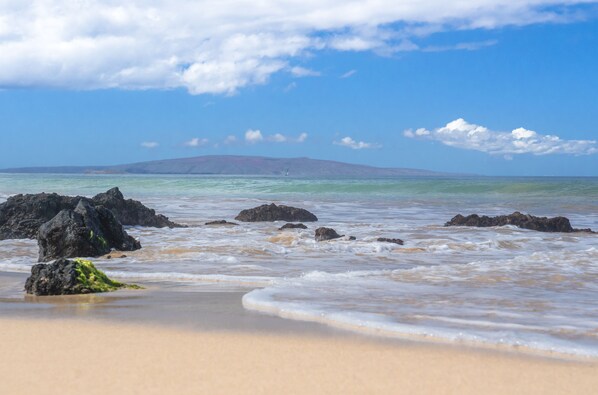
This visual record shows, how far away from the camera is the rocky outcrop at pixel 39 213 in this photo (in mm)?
12383

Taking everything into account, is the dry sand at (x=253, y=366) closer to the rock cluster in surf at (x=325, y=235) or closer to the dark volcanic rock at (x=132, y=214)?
the rock cluster in surf at (x=325, y=235)

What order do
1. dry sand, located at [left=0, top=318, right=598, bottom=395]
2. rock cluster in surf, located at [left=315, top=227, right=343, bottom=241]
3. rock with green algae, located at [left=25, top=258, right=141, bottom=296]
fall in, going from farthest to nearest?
rock cluster in surf, located at [left=315, top=227, right=343, bottom=241]
rock with green algae, located at [left=25, top=258, right=141, bottom=296]
dry sand, located at [left=0, top=318, right=598, bottom=395]

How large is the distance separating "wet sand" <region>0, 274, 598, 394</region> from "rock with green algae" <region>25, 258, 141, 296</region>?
1.01 m

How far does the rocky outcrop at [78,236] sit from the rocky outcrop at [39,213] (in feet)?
4.81

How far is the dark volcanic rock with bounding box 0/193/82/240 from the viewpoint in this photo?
12312mm

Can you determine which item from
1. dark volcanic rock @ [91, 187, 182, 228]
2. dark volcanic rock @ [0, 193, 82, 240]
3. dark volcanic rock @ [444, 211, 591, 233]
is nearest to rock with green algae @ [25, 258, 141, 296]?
dark volcanic rock @ [0, 193, 82, 240]

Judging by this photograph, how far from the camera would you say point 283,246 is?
1098cm

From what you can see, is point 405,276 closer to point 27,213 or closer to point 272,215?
point 27,213

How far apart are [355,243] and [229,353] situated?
23.7 ft

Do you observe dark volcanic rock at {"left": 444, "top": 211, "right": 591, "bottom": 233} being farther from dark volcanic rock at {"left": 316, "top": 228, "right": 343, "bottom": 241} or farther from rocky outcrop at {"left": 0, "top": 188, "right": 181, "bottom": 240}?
rocky outcrop at {"left": 0, "top": 188, "right": 181, "bottom": 240}

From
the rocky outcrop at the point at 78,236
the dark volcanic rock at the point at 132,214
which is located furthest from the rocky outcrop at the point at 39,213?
the rocky outcrop at the point at 78,236

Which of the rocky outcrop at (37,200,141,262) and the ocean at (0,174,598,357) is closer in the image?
the ocean at (0,174,598,357)

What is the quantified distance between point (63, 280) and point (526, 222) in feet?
36.3

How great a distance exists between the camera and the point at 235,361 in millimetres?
4004
